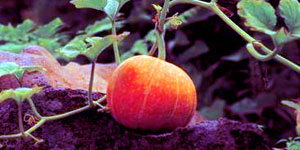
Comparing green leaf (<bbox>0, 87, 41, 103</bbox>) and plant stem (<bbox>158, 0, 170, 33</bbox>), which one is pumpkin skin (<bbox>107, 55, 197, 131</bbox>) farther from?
green leaf (<bbox>0, 87, 41, 103</bbox>)

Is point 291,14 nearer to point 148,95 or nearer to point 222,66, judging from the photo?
point 148,95

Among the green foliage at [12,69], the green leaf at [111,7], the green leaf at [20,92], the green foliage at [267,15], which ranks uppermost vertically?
the green leaf at [111,7]

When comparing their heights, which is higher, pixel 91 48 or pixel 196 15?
pixel 196 15

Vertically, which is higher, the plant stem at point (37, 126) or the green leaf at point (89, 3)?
the green leaf at point (89, 3)

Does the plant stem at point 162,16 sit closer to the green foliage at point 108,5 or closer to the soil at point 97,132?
the green foliage at point 108,5

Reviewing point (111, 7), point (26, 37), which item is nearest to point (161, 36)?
point (111, 7)

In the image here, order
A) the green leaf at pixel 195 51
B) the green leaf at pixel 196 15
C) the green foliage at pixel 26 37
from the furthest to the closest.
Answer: the green leaf at pixel 195 51 → the green leaf at pixel 196 15 → the green foliage at pixel 26 37

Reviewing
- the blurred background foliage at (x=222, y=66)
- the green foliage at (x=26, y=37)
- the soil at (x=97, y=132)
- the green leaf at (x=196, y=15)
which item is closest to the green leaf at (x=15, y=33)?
the green foliage at (x=26, y=37)
